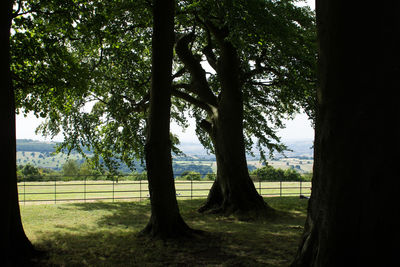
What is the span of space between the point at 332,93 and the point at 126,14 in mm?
10881

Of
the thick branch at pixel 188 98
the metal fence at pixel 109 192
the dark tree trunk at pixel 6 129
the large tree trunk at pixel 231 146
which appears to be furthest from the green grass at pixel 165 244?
the thick branch at pixel 188 98

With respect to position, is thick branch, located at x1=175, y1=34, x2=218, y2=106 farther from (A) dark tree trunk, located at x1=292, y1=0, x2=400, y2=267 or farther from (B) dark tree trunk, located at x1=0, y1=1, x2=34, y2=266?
(A) dark tree trunk, located at x1=292, y1=0, x2=400, y2=267

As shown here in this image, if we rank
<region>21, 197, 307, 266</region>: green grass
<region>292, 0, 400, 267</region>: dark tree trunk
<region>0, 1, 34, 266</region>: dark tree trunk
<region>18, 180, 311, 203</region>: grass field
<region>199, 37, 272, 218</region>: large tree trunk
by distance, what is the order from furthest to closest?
<region>18, 180, 311, 203</region>: grass field, <region>199, 37, 272, 218</region>: large tree trunk, <region>21, 197, 307, 266</region>: green grass, <region>0, 1, 34, 266</region>: dark tree trunk, <region>292, 0, 400, 267</region>: dark tree trunk

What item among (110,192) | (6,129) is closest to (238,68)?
(6,129)

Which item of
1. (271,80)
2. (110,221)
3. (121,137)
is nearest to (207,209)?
(110,221)

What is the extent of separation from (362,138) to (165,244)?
213 inches

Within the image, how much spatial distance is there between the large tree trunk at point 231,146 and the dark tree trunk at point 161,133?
5676mm

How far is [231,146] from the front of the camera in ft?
47.4

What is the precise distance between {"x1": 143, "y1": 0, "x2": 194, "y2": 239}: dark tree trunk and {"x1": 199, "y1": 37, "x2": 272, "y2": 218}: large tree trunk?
5676mm

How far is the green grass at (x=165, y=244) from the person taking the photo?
22.1ft

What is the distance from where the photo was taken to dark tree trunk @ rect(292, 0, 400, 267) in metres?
4.11

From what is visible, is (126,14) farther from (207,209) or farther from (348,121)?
(348,121)

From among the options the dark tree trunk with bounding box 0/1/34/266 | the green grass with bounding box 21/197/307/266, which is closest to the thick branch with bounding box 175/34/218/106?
the green grass with bounding box 21/197/307/266

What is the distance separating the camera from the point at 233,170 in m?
14.3
